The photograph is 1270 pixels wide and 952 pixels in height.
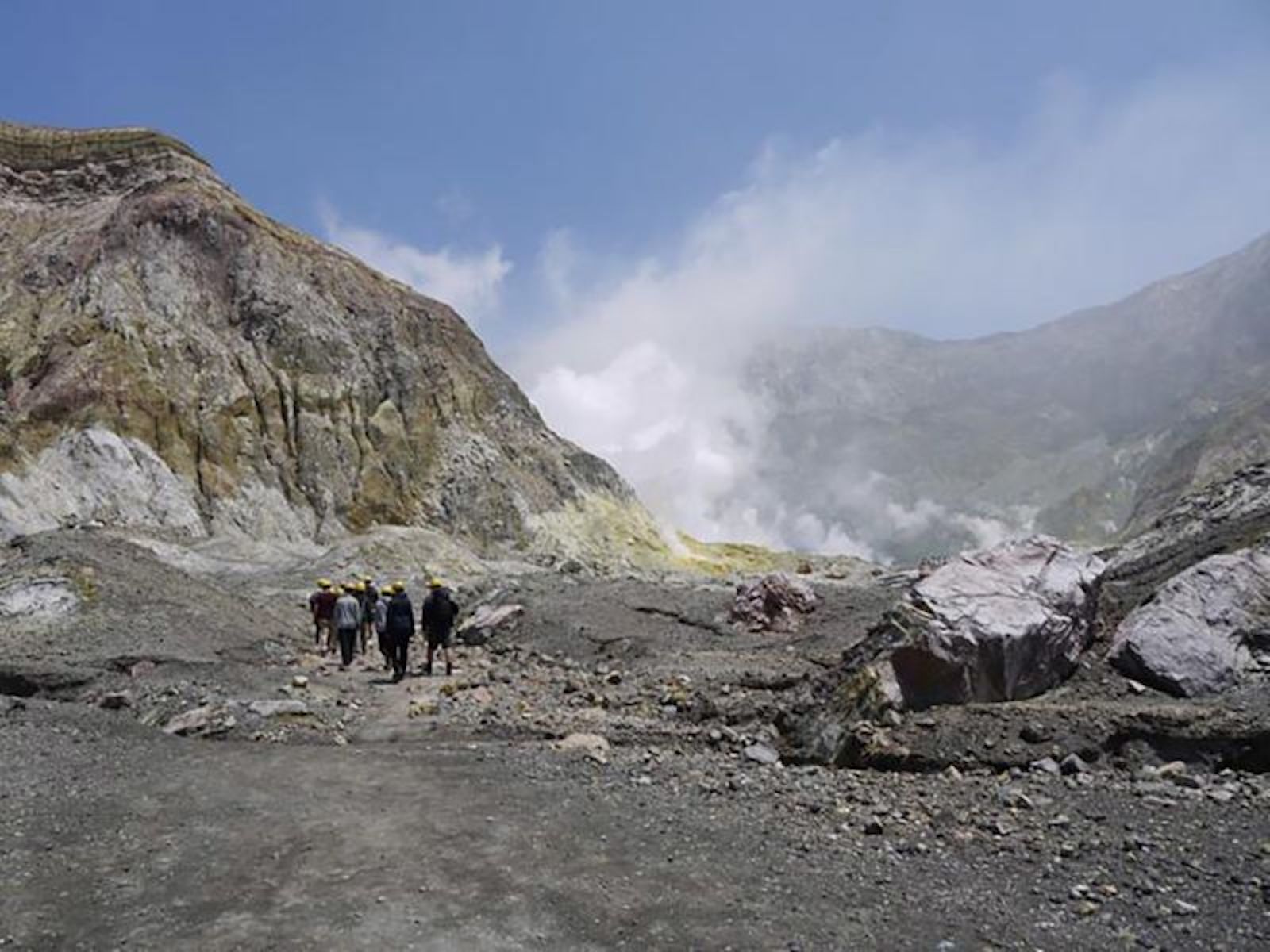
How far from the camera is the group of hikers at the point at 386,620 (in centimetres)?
1569

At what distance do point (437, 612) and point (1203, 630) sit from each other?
430 inches

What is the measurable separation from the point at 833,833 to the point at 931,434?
135483 mm

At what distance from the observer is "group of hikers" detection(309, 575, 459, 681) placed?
1569 cm

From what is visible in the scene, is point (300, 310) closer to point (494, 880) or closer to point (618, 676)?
point (618, 676)

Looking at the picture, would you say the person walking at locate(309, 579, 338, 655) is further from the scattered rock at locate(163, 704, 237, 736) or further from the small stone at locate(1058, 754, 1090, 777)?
the small stone at locate(1058, 754, 1090, 777)

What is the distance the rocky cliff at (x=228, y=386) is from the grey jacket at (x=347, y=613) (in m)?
25.4

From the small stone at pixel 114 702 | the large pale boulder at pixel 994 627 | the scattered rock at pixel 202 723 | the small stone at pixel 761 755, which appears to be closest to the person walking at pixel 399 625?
the scattered rock at pixel 202 723

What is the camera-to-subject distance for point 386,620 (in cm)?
1596

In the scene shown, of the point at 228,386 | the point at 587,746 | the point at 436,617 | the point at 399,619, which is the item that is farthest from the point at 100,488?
the point at 587,746

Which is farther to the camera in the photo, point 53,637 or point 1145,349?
point 1145,349

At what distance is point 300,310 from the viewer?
56125mm

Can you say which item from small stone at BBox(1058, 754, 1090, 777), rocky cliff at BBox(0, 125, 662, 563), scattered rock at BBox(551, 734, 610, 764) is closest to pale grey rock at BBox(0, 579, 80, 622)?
scattered rock at BBox(551, 734, 610, 764)

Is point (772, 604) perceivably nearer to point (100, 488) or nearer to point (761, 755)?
point (761, 755)

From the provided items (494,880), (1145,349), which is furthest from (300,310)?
(1145,349)
